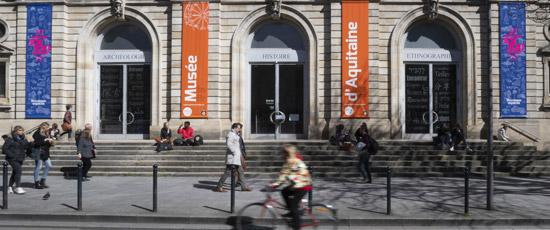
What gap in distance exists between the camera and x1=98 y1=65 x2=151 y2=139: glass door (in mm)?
25531

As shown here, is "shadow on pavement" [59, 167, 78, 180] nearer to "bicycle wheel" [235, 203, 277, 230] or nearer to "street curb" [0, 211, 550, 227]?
"street curb" [0, 211, 550, 227]

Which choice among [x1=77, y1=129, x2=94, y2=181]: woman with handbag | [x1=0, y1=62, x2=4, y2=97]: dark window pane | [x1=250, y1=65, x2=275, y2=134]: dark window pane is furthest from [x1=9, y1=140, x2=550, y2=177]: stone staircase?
[x1=0, y1=62, x2=4, y2=97]: dark window pane

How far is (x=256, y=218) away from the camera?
30.5 ft

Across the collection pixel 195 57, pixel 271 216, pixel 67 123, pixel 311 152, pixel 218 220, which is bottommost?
pixel 218 220

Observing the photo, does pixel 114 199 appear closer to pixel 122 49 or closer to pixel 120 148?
pixel 120 148

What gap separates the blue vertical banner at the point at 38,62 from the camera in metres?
24.4

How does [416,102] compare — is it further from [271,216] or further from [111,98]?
[271,216]

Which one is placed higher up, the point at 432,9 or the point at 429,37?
the point at 432,9

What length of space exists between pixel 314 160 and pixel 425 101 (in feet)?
25.1

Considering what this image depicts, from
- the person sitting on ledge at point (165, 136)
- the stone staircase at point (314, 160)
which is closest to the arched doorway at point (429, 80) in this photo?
the stone staircase at point (314, 160)

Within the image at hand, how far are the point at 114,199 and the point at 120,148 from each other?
8539 millimetres

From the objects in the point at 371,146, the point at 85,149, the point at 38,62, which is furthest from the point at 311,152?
the point at 38,62

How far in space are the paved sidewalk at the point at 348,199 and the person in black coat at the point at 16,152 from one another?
40 centimetres

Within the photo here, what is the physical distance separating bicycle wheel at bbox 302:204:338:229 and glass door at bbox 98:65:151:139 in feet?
56.8
